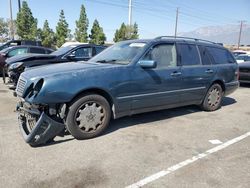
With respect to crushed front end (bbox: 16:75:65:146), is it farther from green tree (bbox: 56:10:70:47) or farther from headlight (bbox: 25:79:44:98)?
green tree (bbox: 56:10:70:47)

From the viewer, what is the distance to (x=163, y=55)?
16.8ft

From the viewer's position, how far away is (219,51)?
655 cm

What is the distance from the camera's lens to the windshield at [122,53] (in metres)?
4.78

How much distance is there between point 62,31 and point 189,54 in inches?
1483

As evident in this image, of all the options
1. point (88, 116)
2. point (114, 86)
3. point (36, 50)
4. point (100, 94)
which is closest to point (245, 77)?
point (114, 86)

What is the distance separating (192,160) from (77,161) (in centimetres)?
159

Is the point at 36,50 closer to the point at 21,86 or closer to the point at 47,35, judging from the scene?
the point at 21,86

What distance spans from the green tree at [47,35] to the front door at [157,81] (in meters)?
37.3

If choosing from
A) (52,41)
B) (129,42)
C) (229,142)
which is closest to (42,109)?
(129,42)

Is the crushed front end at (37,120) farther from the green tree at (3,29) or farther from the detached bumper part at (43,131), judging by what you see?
the green tree at (3,29)

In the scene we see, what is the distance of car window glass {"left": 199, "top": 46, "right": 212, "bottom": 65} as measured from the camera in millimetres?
5952

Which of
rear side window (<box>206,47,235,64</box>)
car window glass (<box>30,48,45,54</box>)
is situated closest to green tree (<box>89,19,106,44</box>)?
car window glass (<box>30,48,45,54</box>)

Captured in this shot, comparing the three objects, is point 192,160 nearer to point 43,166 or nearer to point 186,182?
point 186,182

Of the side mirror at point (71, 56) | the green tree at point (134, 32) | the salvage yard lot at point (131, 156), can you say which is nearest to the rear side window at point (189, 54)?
the salvage yard lot at point (131, 156)
